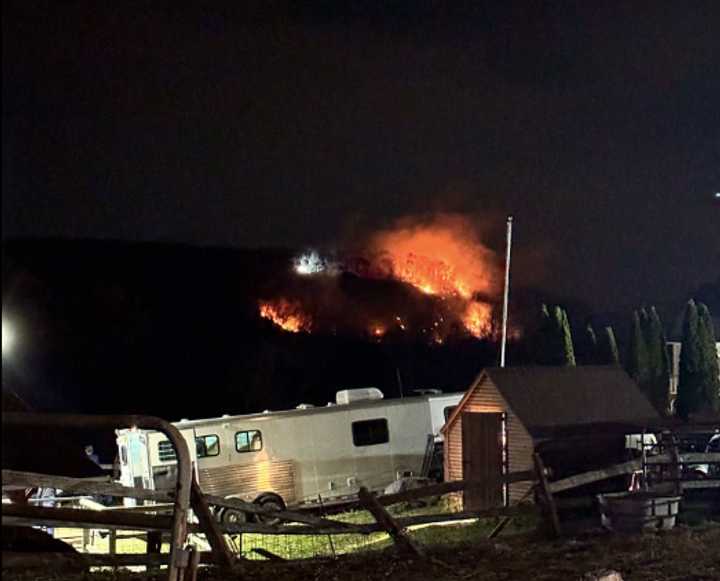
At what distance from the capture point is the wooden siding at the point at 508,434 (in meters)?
17.6

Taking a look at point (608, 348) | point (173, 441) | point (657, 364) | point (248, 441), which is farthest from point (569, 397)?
point (608, 348)

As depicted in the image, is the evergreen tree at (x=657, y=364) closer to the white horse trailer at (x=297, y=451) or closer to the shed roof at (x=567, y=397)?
the white horse trailer at (x=297, y=451)

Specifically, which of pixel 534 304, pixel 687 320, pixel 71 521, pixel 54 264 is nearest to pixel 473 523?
pixel 71 521

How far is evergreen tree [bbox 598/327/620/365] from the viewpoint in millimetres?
35625

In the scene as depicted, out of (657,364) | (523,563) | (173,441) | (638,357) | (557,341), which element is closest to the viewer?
(173,441)

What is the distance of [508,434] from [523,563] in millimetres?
8729

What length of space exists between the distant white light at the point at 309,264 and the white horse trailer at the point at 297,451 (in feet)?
82.8

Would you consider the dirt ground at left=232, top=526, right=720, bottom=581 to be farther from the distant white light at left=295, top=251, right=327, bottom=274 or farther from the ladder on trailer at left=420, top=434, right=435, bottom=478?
the distant white light at left=295, top=251, right=327, bottom=274

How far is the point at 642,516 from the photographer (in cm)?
1159

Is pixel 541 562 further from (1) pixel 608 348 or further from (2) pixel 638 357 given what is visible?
(1) pixel 608 348

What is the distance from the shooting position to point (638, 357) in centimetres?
3453

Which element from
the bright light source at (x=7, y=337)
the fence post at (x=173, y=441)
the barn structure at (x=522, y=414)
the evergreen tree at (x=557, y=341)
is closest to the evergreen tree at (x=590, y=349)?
the evergreen tree at (x=557, y=341)

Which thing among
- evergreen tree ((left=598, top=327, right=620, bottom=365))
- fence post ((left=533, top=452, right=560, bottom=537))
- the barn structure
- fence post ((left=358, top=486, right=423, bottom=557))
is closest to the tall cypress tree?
evergreen tree ((left=598, top=327, right=620, bottom=365))

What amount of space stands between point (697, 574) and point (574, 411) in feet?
31.6
